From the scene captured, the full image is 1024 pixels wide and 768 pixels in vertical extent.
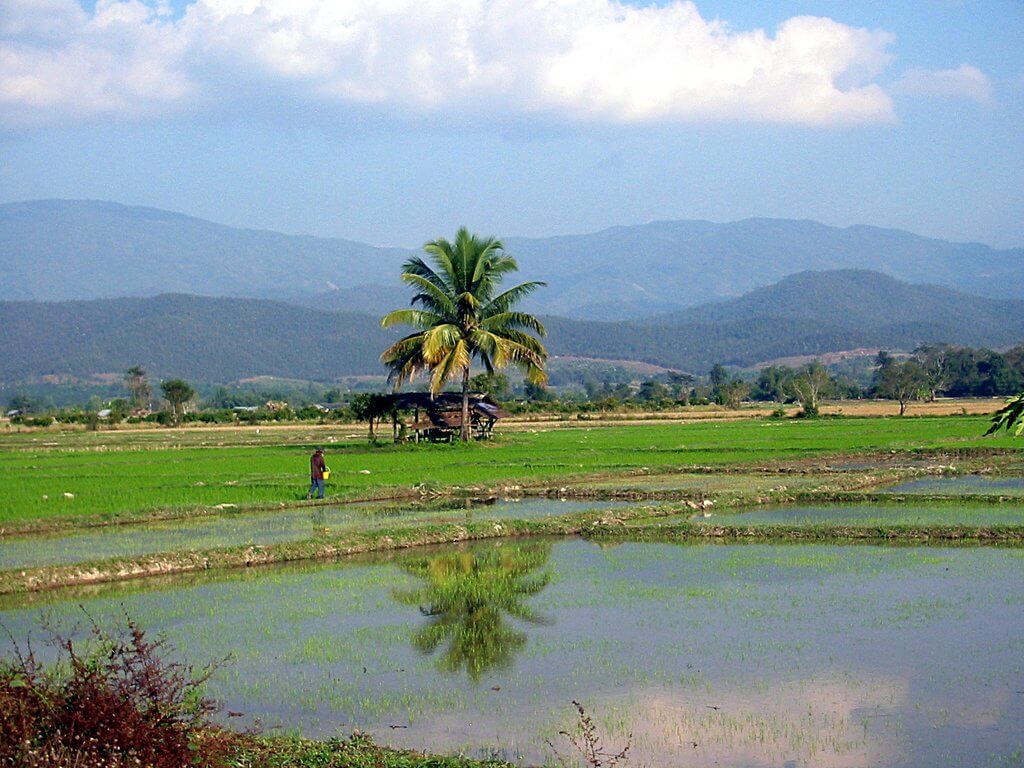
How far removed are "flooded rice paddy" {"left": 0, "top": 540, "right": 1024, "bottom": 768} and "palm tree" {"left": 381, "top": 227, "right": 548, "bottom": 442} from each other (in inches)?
806

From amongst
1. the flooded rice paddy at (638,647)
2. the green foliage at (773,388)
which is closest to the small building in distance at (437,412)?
the flooded rice paddy at (638,647)

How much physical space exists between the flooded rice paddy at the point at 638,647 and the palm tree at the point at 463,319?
2048cm

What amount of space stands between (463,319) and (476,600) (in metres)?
25.1

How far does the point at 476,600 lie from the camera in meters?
12.6

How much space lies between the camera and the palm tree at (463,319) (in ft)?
118

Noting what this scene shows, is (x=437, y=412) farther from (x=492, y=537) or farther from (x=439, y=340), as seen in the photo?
(x=492, y=537)

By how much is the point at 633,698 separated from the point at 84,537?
11.8 meters

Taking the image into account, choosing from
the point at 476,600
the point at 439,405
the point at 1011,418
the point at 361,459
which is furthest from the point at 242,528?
the point at 439,405

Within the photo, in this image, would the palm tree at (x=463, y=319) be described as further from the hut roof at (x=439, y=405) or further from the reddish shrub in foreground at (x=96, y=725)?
the reddish shrub in foreground at (x=96, y=725)

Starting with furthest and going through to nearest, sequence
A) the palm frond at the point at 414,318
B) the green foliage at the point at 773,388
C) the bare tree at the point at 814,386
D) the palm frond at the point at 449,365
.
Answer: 1. the green foliage at the point at 773,388
2. the bare tree at the point at 814,386
3. the palm frond at the point at 414,318
4. the palm frond at the point at 449,365

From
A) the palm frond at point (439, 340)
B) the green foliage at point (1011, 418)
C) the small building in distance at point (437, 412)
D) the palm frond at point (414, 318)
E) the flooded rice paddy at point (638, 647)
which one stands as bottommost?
the flooded rice paddy at point (638, 647)

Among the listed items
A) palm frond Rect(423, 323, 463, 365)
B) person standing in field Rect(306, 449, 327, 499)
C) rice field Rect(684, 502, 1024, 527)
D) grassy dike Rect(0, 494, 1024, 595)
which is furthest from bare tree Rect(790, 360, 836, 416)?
grassy dike Rect(0, 494, 1024, 595)

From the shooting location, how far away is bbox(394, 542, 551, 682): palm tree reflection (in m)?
10.3

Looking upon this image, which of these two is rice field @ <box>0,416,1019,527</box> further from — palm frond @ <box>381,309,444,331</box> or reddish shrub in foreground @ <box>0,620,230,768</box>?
reddish shrub in foreground @ <box>0,620,230,768</box>
